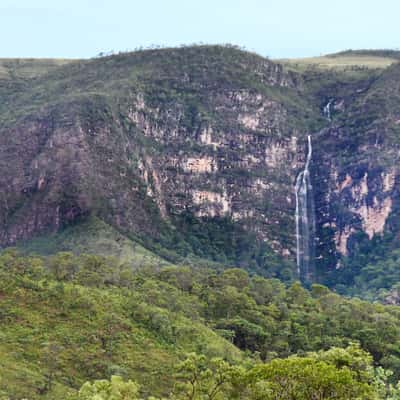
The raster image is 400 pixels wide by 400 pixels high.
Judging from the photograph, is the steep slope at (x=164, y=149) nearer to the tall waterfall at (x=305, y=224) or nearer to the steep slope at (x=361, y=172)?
the tall waterfall at (x=305, y=224)

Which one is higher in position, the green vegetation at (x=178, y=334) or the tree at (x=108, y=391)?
the tree at (x=108, y=391)

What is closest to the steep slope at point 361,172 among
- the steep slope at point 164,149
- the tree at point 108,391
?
the steep slope at point 164,149

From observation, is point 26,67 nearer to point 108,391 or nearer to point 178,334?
point 178,334

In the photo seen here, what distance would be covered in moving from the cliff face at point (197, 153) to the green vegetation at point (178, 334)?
80.7ft

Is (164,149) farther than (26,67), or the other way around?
(26,67)

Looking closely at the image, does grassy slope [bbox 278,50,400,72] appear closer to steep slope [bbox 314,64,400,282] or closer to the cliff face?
the cliff face

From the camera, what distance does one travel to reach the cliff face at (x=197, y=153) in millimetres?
80250

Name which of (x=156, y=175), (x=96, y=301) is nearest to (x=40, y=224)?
(x=156, y=175)

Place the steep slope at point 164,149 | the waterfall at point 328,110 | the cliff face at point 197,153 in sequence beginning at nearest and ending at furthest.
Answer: the steep slope at point 164,149, the cliff face at point 197,153, the waterfall at point 328,110

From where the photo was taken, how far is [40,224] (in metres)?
77.5

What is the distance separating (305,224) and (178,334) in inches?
2216

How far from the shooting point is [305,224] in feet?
302

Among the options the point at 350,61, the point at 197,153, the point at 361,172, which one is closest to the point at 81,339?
the point at 197,153

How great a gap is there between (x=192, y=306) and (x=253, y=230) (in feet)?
142
